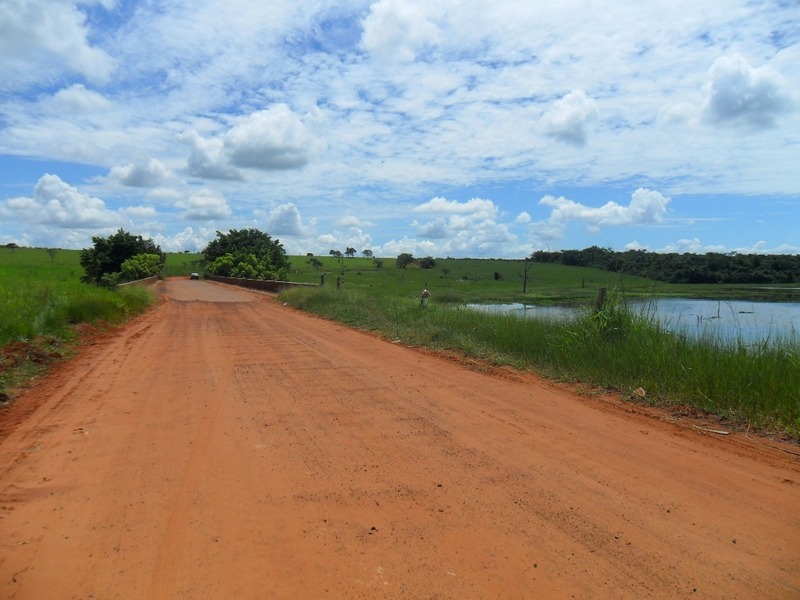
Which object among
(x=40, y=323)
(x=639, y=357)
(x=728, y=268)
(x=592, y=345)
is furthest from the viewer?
(x=728, y=268)

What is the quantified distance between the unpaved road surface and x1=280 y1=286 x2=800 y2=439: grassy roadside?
89cm

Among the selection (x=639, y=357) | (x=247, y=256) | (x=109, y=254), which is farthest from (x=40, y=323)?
(x=247, y=256)

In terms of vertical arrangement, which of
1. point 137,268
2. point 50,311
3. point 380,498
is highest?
point 137,268

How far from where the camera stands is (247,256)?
57625mm

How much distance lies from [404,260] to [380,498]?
9145 cm

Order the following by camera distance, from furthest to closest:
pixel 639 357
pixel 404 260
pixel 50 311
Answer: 1. pixel 404 260
2. pixel 50 311
3. pixel 639 357

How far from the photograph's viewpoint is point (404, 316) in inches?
694

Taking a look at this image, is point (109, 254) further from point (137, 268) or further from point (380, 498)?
point (380, 498)

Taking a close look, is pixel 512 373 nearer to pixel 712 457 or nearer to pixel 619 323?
pixel 619 323

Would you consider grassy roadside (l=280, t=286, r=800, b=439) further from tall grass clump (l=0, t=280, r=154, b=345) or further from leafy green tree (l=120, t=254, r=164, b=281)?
leafy green tree (l=120, t=254, r=164, b=281)

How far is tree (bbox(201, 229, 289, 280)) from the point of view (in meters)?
55.5

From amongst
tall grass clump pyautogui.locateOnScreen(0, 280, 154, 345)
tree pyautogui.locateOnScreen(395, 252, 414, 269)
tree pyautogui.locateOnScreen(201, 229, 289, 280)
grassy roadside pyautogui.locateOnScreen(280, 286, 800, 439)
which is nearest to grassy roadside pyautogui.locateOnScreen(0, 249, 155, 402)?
tall grass clump pyautogui.locateOnScreen(0, 280, 154, 345)

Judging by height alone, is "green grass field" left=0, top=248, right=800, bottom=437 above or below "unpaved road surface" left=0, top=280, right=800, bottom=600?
above

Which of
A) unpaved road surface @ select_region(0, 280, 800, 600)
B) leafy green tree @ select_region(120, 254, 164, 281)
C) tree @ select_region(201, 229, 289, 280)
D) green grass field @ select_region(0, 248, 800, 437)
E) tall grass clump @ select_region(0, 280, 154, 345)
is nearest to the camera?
unpaved road surface @ select_region(0, 280, 800, 600)
